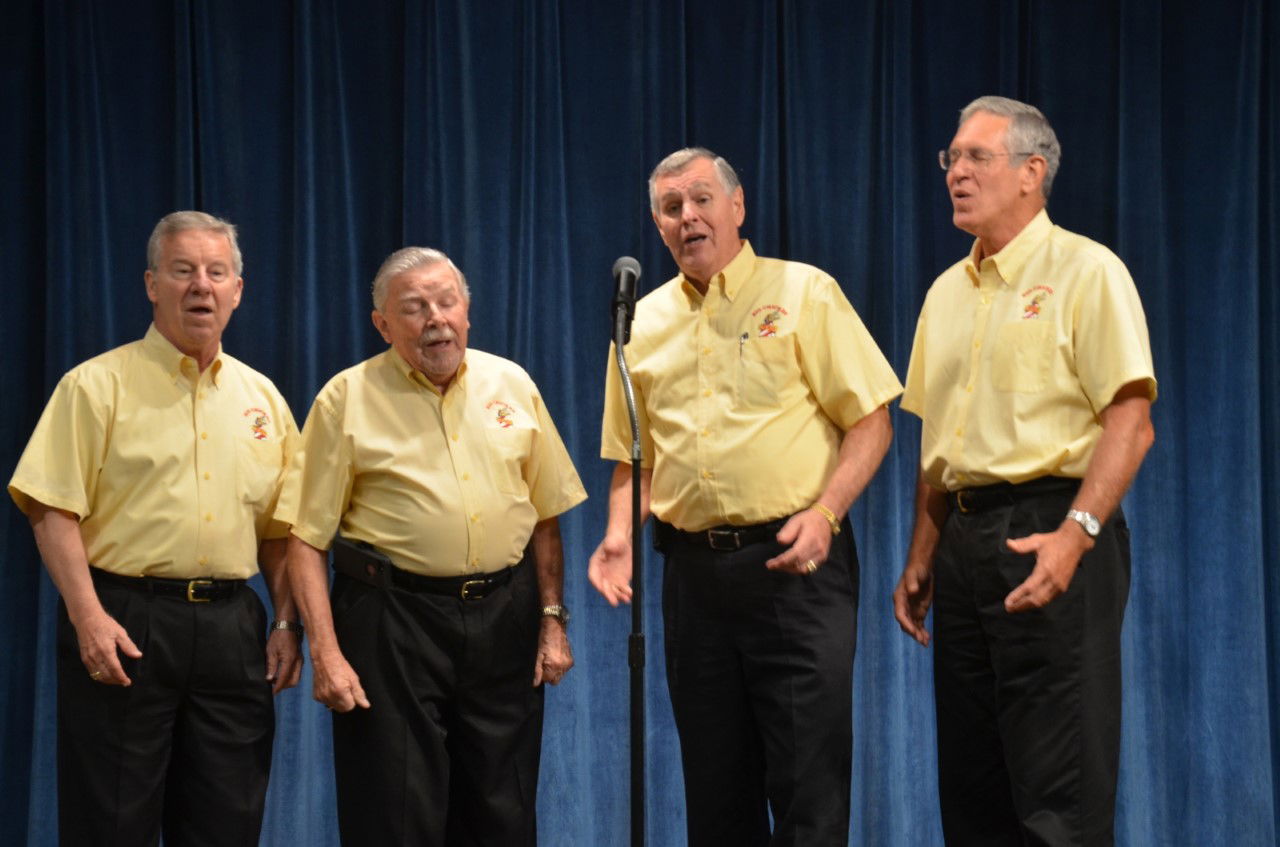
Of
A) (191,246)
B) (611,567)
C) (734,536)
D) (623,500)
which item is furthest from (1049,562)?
(191,246)

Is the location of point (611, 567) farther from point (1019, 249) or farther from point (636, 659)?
point (1019, 249)

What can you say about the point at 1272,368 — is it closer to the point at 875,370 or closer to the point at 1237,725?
the point at 1237,725

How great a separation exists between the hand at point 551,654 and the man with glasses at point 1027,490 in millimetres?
874

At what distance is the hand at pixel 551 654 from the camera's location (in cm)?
321

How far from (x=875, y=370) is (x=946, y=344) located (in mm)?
170

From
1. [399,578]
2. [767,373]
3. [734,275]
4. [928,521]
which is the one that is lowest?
[399,578]

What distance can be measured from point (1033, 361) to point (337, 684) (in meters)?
1.65

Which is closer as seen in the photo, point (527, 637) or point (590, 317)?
point (527, 637)

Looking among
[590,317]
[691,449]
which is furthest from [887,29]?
[691,449]

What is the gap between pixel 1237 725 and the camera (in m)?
4.25

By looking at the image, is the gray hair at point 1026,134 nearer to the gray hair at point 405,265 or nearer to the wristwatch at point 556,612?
the gray hair at point 405,265

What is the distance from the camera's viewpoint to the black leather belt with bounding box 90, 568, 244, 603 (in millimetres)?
3199

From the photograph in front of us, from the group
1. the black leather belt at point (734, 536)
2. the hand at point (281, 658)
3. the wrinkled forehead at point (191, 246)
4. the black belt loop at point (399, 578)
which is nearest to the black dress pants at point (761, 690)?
the black leather belt at point (734, 536)

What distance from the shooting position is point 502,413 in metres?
3.26
